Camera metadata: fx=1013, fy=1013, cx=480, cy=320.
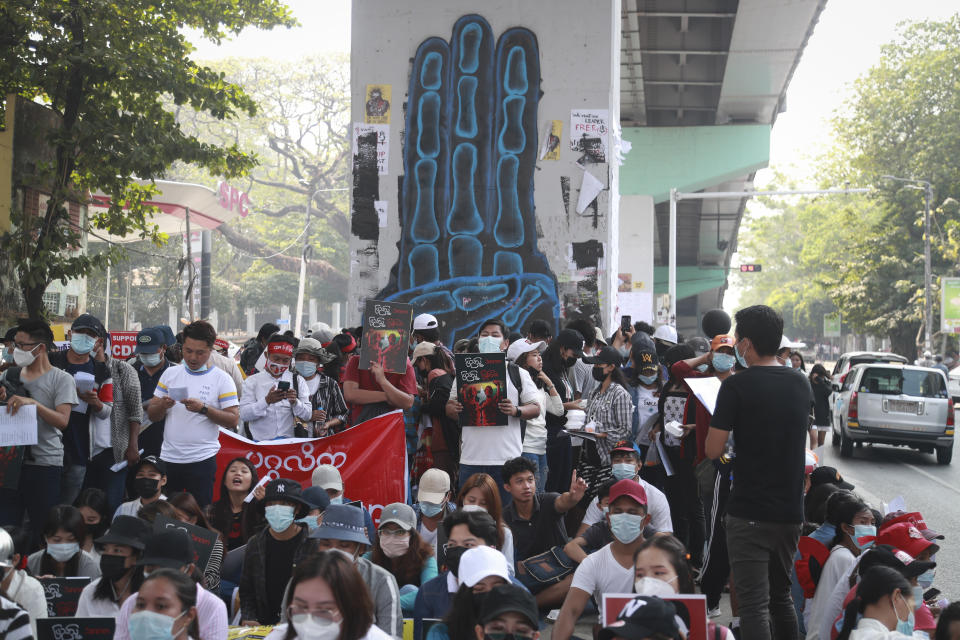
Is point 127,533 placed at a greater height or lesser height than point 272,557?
greater

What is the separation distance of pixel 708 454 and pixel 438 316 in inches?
403

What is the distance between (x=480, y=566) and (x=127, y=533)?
6.67ft

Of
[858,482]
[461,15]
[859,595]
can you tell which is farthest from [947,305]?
[859,595]

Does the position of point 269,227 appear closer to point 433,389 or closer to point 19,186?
point 19,186

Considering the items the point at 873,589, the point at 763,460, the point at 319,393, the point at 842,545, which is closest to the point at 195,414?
the point at 319,393

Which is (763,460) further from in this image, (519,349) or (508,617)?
(519,349)

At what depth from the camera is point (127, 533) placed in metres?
5.51

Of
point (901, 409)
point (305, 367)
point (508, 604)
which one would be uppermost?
point (305, 367)

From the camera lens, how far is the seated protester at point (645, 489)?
6.71 m

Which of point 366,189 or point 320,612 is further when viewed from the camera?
point 366,189

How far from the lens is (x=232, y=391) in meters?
7.79

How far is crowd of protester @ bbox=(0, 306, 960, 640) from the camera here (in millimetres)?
4746

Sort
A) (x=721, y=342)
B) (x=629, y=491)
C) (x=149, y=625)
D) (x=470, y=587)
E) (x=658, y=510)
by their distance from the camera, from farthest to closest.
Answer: (x=721, y=342) → (x=658, y=510) → (x=629, y=491) → (x=470, y=587) → (x=149, y=625)

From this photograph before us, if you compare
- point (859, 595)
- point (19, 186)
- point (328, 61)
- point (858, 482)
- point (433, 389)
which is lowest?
point (858, 482)
